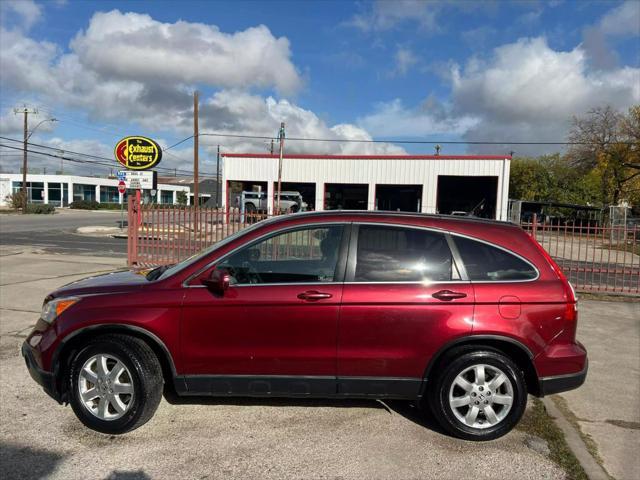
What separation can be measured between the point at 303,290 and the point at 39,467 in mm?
2143

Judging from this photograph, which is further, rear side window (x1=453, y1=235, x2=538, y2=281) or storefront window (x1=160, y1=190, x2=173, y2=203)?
storefront window (x1=160, y1=190, x2=173, y2=203)

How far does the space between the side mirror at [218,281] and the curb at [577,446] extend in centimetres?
288

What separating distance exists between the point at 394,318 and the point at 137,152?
16.6 meters

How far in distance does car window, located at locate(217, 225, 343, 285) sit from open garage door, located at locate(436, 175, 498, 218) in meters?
36.1

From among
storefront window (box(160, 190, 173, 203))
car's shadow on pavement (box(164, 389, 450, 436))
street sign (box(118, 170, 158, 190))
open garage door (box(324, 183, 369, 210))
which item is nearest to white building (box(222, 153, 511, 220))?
open garage door (box(324, 183, 369, 210))

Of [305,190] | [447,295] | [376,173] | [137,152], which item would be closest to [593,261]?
[447,295]

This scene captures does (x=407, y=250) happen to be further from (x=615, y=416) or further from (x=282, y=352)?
(x=615, y=416)

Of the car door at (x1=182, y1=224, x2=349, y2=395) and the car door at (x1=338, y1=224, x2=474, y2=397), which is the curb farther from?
the car door at (x1=182, y1=224, x2=349, y2=395)

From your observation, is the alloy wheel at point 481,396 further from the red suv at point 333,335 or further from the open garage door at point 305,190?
the open garage door at point 305,190

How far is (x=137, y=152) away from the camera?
1775 centimetres

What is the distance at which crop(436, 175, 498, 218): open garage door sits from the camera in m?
39.5

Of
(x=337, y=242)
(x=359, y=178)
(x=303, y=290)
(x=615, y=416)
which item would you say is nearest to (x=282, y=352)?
(x=303, y=290)

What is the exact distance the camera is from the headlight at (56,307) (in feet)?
11.9

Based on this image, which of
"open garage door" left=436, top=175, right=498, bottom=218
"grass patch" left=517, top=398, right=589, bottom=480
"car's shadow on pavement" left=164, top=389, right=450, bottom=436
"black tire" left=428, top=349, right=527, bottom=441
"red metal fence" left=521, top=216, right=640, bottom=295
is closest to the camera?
"grass patch" left=517, top=398, right=589, bottom=480
